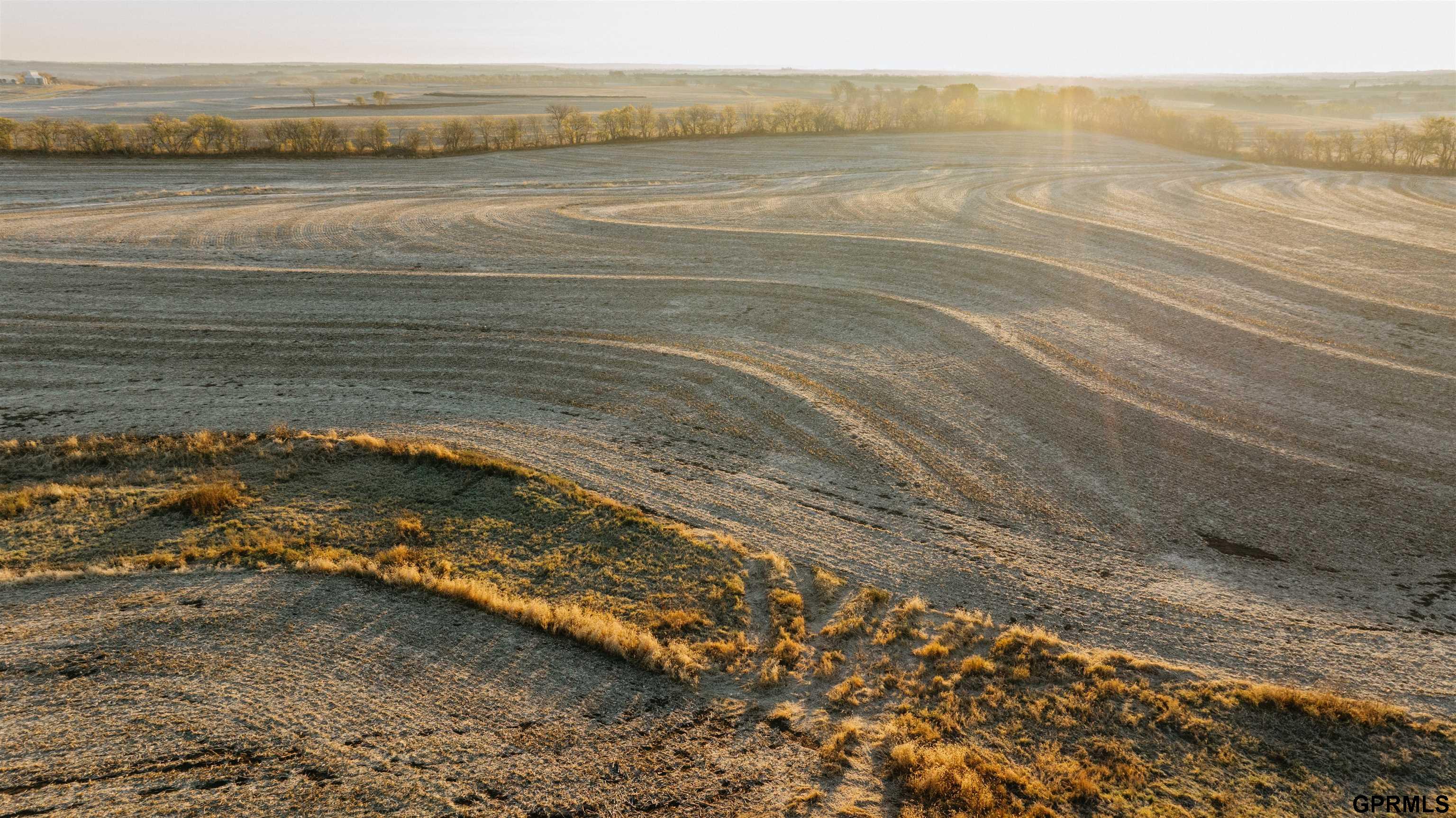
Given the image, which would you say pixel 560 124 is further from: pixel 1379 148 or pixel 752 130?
pixel 1379 148

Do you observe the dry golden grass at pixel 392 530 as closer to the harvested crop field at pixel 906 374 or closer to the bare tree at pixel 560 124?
the harvested crop field at pixel 906 374

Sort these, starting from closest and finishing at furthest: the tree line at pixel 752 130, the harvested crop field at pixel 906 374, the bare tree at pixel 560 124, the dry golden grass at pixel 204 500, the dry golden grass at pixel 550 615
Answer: the dry golden grass at pixel 550 615 < the harvested crop field at pixel 906 374 < the dry golden grass at pixel 204 500 < the tree line at pixel 752 130 < the bare tree at pixel 560 124

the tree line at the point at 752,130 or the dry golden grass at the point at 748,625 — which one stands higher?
the tree line at the point at 752,130

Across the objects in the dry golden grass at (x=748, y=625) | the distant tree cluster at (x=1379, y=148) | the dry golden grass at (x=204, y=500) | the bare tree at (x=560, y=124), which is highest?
the bare tree at (x=560, y=124)

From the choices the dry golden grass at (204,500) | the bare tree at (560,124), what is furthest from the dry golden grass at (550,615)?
the bare tree at (560,124)

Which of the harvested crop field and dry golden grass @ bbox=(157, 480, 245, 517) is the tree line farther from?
dry golden grass @ bbox=(157, 480, 245, 517)

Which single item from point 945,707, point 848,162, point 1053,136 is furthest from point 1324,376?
point 1053,136
